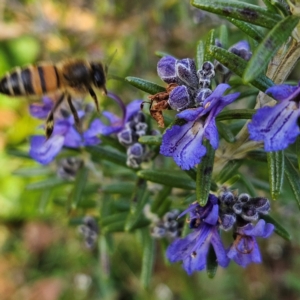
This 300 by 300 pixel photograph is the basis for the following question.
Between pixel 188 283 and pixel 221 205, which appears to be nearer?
pixel 221 205

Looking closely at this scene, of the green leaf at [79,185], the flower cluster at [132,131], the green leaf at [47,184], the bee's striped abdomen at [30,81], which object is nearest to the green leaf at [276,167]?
the flower cluster at [132,131]

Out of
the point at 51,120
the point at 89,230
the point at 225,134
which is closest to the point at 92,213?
the point at 89,230

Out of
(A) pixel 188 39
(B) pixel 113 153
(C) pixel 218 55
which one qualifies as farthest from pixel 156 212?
(A) pixel 188 39

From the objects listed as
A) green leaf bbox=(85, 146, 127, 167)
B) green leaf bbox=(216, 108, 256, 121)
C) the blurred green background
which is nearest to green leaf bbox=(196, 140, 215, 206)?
green leaf bbox=(216, 108, 256, 121)

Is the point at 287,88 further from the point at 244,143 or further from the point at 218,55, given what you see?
the point at 244,143

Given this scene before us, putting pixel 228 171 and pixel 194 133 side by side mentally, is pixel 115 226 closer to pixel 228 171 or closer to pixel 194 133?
pixel 228 171

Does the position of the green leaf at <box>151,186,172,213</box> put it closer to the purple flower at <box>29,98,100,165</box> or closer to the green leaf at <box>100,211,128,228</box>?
the green leaf at <box>100,211,128,228</box>

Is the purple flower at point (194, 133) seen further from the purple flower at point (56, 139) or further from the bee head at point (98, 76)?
the purple flower at point (56, 139)
